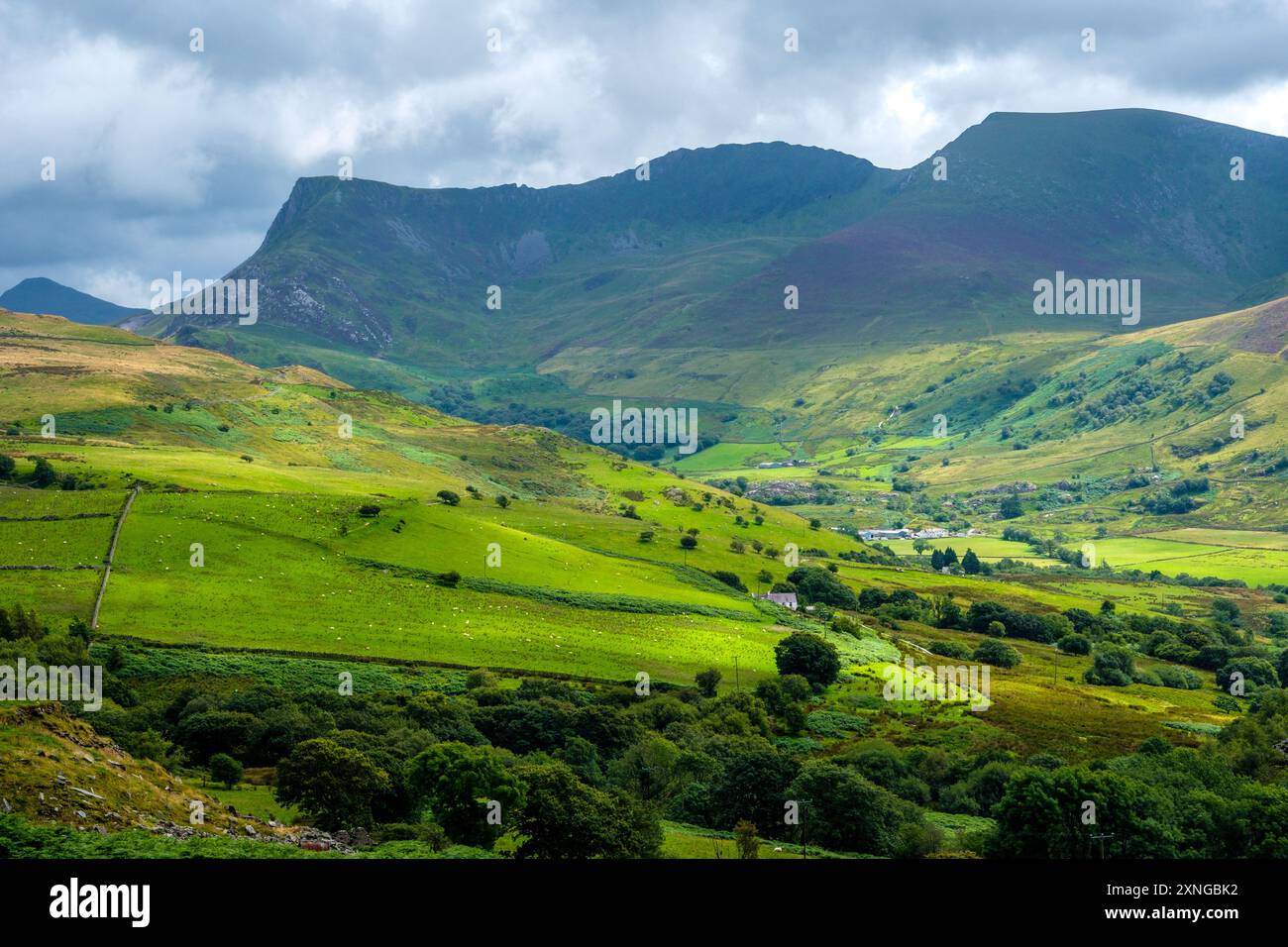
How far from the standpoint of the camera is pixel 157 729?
6912 centimetres

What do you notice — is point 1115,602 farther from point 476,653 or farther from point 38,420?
point 38,420

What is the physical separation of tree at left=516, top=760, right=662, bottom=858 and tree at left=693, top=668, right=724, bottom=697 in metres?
41.6

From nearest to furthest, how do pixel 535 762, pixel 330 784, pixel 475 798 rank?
pixel 330 784, pixel 475 798, pixel 535 762

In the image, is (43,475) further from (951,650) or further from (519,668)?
(951,650)

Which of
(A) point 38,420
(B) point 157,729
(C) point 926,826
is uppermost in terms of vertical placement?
(A) point 38,420

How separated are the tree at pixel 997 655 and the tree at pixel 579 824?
82785mm

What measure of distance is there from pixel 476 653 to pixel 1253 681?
3522 inches

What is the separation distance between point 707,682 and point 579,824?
4798cm

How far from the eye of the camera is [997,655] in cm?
12781

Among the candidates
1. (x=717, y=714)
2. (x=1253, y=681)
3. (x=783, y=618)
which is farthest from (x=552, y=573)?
(x=1253, y=681)

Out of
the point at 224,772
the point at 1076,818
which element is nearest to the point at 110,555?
the point at 224,772

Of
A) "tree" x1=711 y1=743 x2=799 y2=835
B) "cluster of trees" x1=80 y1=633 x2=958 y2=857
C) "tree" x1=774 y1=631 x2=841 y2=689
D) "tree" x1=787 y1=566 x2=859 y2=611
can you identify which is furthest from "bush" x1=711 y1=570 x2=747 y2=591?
"tree" x1=711 y1=743 x2=799 y2=835

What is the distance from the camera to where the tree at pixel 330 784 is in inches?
2132

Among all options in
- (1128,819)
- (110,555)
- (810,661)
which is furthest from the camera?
(110,555)
